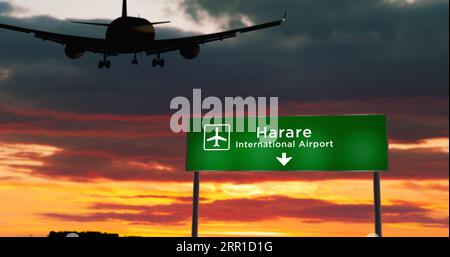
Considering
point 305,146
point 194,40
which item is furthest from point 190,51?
point 305,146

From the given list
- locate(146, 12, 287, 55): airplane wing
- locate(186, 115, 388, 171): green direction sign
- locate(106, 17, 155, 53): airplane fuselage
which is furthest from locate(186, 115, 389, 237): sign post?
locate(106, 17, 155, 53): airplane fuselage

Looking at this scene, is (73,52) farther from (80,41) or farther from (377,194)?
(377,194)

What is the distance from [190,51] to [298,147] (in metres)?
15.8

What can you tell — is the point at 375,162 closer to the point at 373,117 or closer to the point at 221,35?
the point at 373,117

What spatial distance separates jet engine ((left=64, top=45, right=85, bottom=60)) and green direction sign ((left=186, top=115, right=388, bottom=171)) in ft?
59.0

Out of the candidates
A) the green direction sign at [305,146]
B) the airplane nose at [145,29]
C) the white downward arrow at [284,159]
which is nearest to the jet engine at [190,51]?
the airplane nose at [145,29]

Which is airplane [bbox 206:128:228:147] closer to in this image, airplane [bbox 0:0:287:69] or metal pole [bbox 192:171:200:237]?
metal pole [bbox 192:171:200:237]

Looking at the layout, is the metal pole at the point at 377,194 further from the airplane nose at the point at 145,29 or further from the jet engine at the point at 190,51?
the airplane nose at the point at 145,29

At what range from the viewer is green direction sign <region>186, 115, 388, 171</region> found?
3497cm
